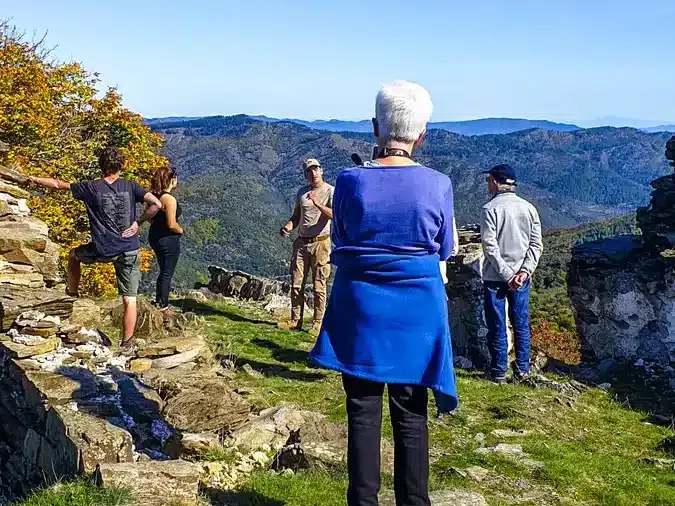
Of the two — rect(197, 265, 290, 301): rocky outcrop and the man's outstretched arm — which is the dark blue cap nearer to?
the man's outstretched arm

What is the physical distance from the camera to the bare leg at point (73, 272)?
885 centimetres

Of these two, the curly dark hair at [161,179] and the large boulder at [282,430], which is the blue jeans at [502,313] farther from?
the curly dark hair at [161,179]

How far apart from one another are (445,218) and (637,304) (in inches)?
365

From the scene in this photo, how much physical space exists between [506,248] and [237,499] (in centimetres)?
464

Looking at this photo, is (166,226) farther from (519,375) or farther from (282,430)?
(519,375)

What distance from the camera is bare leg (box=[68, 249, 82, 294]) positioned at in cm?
885

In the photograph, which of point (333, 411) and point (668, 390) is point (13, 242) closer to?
point (333, 411)

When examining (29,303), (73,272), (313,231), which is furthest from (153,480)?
(313,231)

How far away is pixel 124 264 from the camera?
8.48 meters

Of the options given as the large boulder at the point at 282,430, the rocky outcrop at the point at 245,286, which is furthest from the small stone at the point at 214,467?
the rocky outcrop at the point at 245,286

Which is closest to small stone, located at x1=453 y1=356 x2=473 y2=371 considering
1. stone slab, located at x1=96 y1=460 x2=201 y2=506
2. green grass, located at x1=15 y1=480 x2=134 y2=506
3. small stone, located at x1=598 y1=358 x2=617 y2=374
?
small stone, located at x1=598 y1=358 x2=617 y2=374

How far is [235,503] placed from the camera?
5.01 metres

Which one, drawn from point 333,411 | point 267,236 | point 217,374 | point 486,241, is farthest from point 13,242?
point 267,236

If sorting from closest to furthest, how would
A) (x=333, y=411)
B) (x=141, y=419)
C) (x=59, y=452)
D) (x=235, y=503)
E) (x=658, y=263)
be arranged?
(x=235, y=503)
(x=59, y=452)
(x=141, y=419)
(x=333, y=411)
(x=658, y=263)
